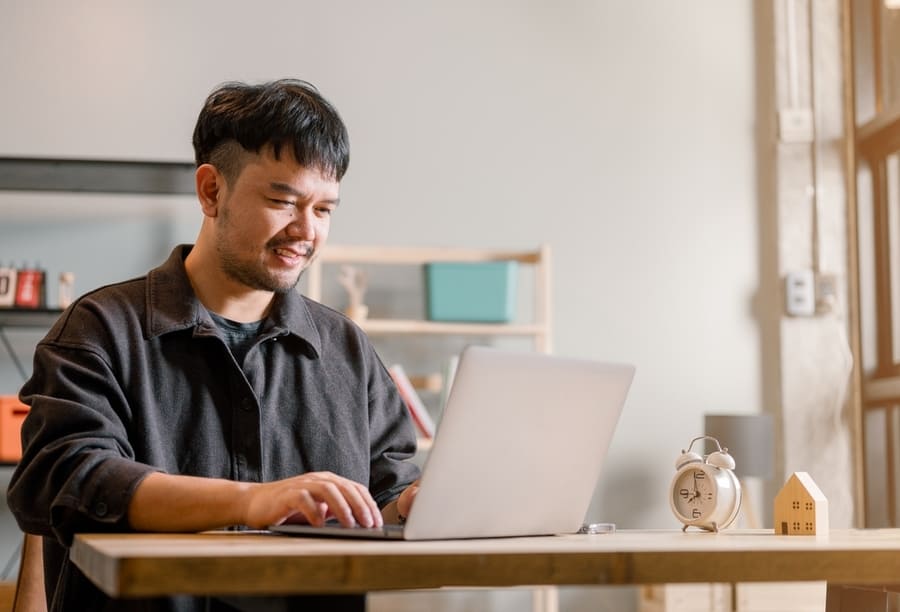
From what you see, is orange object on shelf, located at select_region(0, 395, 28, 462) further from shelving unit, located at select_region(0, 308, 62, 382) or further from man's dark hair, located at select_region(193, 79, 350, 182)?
man's dark hair, located at select_region(193, 79, 350, 182)

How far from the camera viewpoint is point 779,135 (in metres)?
4.23

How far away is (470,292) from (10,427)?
4.76 feet

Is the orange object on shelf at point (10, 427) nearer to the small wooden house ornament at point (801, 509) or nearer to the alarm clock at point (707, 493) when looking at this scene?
the alarm clock at point (707, 493)

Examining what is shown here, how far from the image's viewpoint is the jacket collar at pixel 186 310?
156cm

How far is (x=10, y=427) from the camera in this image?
11.5 feet

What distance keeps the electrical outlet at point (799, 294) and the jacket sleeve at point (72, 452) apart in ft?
10.2

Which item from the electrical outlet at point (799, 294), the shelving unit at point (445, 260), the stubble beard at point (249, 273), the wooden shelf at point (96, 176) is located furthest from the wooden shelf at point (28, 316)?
the electrical outlet at point (799, 294)

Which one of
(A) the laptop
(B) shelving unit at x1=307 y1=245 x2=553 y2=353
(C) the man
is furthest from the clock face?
(B) shelving unit at x1=307 y1=245 x2=553 y2=353

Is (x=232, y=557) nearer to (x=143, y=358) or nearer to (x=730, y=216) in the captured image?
(x=143, y=358)

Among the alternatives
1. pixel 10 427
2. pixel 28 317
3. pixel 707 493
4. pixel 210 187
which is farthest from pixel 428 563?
pixel 28 317

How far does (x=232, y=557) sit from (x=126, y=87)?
3365 millimetres

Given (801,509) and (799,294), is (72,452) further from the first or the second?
(799,294)

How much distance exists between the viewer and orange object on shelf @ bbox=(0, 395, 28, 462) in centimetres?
350

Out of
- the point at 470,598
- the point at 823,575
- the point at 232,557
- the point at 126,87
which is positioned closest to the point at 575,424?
the point at 823,575
